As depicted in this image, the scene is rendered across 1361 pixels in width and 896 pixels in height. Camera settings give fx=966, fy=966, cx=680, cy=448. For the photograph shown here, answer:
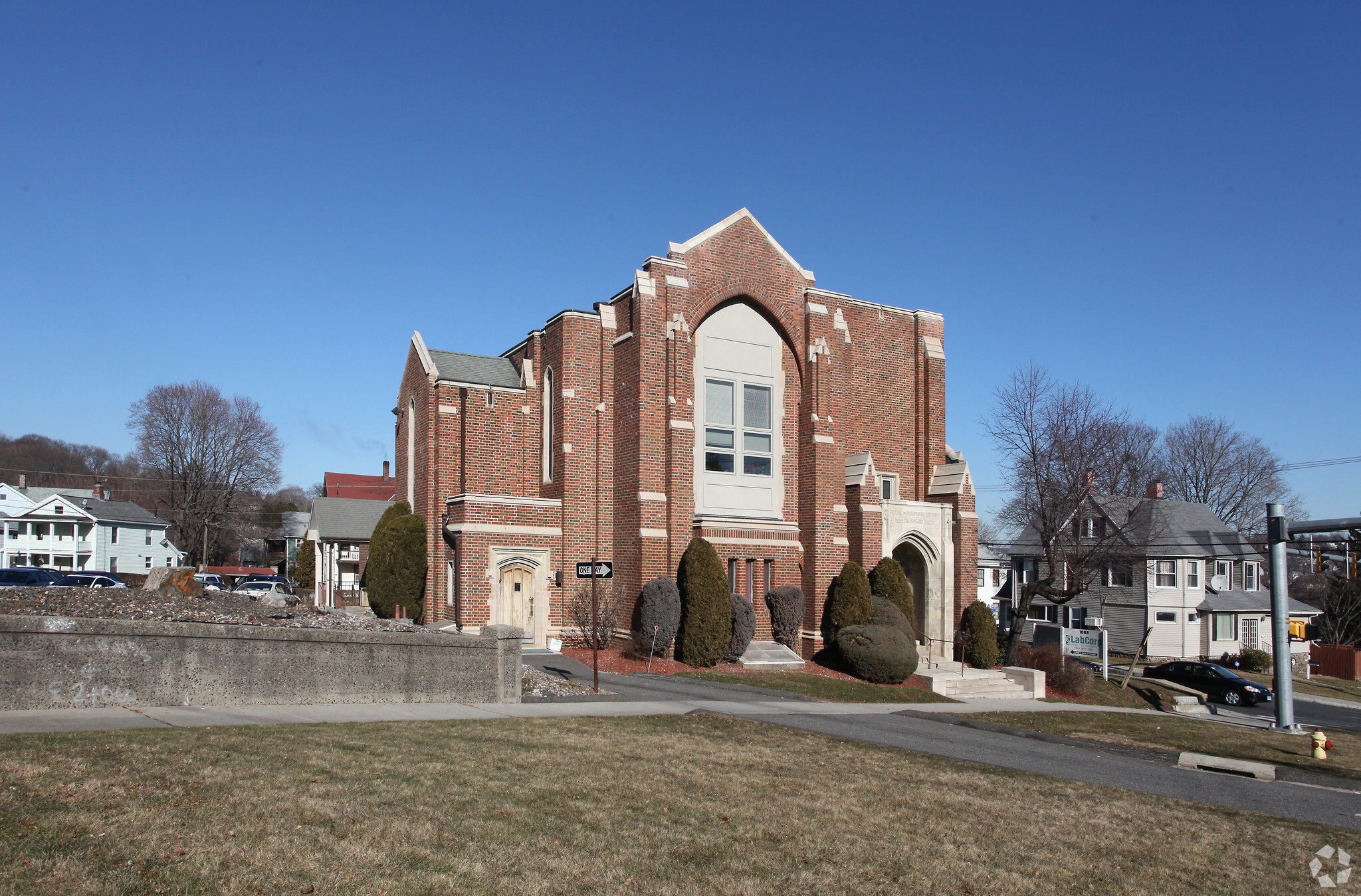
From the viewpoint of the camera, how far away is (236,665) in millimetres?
12703

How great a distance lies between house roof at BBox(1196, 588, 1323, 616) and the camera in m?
49.6

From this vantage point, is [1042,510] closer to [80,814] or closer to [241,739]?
[241,739]

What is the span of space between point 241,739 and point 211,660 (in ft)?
10.5

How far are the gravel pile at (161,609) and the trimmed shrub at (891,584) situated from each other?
48.5 ft

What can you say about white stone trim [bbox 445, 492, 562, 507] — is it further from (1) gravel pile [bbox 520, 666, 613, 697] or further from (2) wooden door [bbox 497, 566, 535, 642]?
(1) gravel pile [bbox 520, 666, 613, 697]

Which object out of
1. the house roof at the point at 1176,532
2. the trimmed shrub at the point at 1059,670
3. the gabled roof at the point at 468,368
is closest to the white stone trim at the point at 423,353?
the gabled roof at the point at 468,368

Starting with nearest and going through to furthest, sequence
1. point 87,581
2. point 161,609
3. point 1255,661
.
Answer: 1. point 161,609
2. point 87,581
3. point 1255,661

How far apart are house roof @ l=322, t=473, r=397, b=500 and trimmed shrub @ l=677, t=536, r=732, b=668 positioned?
59081 mm

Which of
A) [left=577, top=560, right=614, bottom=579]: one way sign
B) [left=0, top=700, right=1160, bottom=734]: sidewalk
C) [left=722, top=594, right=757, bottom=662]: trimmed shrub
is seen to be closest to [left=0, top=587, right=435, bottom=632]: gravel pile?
[left=0, top=700, right=1160, bottom=734]: sidewalk

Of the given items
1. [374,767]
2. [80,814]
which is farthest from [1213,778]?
[80,814]

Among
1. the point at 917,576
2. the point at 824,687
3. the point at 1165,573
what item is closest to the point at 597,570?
the point at 824,687

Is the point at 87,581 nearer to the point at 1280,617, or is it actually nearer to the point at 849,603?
the point at 849,603

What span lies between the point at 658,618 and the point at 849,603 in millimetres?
5915

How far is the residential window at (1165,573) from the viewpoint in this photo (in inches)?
1939
